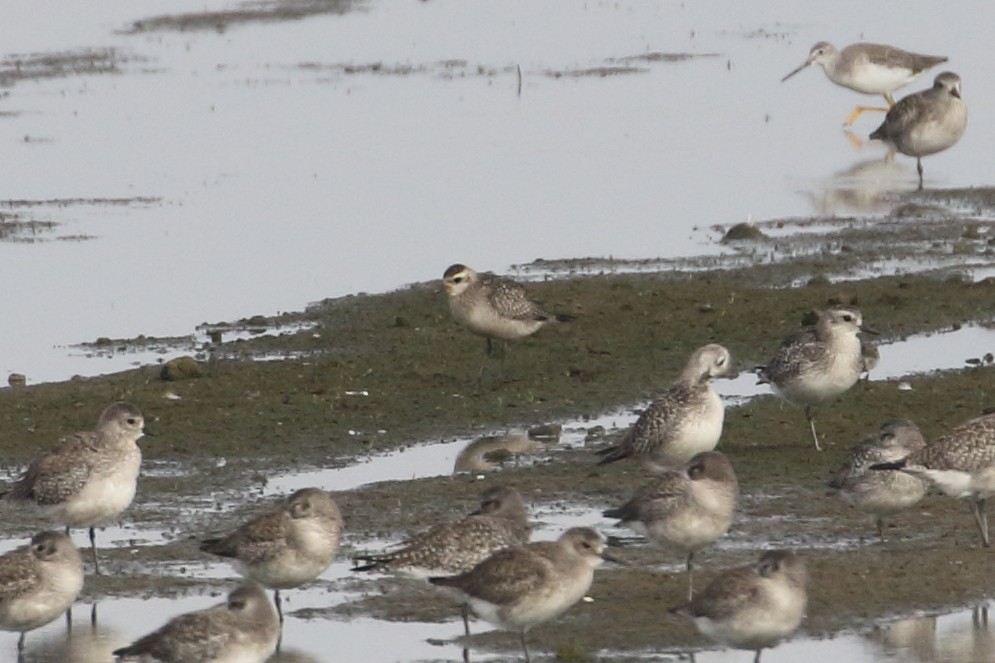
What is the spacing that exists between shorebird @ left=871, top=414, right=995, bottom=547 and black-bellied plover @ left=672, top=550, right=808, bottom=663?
2478mm

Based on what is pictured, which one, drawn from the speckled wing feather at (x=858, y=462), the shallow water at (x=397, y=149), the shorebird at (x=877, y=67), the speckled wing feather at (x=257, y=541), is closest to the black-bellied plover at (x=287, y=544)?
the speckled wing feather at (x=257, y=541)

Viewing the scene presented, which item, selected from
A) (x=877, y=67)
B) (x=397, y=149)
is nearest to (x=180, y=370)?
(x=397, y=149)

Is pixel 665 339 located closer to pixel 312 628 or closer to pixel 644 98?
pixel 312 628

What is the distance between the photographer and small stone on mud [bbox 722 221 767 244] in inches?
1036

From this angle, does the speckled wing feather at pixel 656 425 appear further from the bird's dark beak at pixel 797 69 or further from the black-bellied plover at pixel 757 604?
the bird's dark beak at pixel 797 69

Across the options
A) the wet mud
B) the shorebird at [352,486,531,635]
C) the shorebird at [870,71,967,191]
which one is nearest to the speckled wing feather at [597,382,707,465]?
the wet mud

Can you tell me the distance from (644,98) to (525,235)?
34.9ft

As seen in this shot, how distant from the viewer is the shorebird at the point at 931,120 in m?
29.5

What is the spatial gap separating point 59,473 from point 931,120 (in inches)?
651

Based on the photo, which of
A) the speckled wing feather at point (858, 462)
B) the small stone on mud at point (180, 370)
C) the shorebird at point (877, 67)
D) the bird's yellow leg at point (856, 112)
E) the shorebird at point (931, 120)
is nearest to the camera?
the speckled wing feather at point (858, 462)

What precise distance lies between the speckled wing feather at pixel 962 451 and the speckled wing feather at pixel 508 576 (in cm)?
317

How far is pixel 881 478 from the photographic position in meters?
15.5

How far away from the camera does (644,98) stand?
3731 centimetres

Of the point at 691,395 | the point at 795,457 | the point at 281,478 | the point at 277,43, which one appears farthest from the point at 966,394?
the point at 277,43
